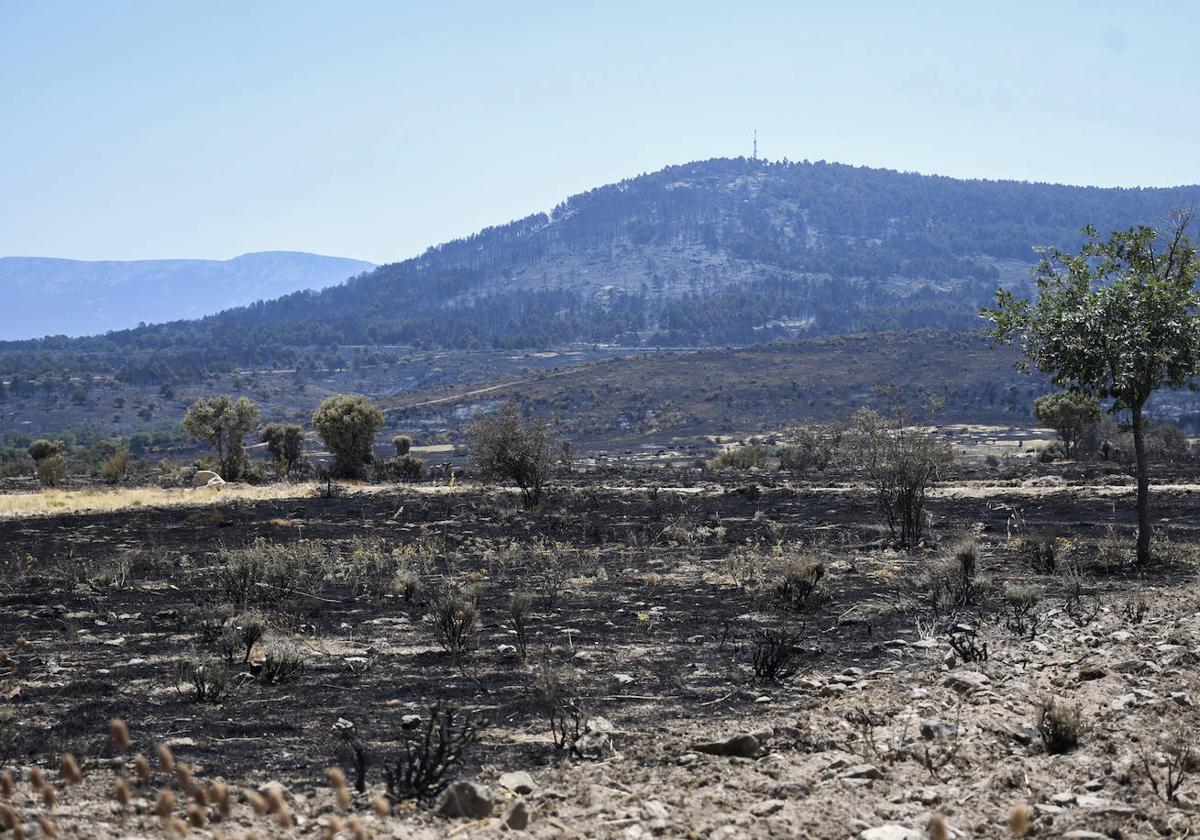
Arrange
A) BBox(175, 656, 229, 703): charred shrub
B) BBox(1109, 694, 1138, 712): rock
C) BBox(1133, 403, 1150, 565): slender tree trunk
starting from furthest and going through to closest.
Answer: BBox(1133, 403, 1150, 565): slender tree trunk, BBox(175, 656, 229, 703): charred shrub, BBox(1109, 694, 1138, 712): rock

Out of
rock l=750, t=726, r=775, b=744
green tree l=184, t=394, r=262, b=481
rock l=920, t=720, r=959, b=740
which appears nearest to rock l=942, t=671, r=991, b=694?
rock l=920, t=720, r=959, b=740

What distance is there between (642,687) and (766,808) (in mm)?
2794

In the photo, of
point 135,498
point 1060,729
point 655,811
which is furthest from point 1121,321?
point 135,498

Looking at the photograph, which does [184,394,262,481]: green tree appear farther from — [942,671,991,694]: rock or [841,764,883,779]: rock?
[841,764,883,779]: rock

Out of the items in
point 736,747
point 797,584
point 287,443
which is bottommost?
point 287,443

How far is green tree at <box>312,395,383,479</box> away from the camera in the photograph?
137 feet

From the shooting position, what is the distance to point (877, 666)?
346 inches

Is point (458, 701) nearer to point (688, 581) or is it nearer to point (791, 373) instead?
point (688, 581)

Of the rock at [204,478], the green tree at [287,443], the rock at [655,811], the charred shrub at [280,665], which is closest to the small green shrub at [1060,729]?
the rock at [655,811]

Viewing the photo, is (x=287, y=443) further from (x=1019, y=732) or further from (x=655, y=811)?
(x=655, y=811)

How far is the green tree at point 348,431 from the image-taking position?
137 feet

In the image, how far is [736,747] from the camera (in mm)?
6500

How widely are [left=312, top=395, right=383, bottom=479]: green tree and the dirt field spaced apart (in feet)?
77.3

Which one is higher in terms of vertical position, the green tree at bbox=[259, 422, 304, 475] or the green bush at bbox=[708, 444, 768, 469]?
the green tree at bbox=[259, 422, 304, 475]
